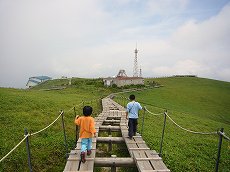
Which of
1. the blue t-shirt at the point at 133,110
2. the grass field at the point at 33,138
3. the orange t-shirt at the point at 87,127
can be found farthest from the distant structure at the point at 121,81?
the orange t-shirt at the point at 87,127

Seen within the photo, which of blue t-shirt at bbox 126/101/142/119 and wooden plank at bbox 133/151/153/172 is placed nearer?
wooden plank at bbox 133/151/153/172

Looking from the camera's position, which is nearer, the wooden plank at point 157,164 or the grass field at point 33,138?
the wooden plank at point 157,164

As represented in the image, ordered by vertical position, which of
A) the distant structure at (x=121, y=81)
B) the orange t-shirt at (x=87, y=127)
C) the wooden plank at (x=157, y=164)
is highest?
the orange t-shirt at (x=87, y=127)

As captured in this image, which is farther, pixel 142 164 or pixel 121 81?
pixel 121 81

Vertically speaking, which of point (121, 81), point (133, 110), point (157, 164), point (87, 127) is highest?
point (133, 110)

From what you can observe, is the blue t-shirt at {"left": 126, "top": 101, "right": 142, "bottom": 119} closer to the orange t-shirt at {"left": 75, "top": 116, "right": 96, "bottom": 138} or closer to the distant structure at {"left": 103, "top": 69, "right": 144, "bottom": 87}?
the orange t-shirt at {"left": 75, "top": 116, "right": 96, "bottom": 138}

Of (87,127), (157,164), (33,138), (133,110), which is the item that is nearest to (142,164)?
(157,164)

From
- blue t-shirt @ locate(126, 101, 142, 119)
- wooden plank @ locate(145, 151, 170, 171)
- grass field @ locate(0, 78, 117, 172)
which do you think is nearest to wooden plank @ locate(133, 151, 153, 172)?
wooden plank @ locate(145, 151, 170, 171)

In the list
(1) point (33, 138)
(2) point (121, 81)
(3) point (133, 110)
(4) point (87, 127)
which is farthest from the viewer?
(2) point (121, 81)

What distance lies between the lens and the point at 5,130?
11.5 meters

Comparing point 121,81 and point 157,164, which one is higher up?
point 157,164

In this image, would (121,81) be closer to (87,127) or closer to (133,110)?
(133,110)

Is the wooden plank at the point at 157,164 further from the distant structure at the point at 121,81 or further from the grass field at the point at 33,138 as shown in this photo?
the distant structure at the point at 121,81

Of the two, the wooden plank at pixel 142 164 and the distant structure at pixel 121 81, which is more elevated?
the wooden plank at pixel 142 164
